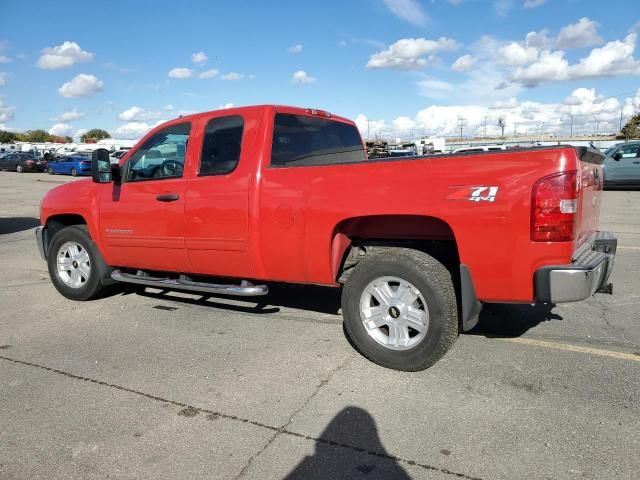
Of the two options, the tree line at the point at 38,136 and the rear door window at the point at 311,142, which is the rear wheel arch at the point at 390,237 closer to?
the rear door window at the point at 311,142

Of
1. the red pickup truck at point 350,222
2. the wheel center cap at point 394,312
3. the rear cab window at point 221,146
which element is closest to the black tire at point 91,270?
the red pickup truck at point 350,222

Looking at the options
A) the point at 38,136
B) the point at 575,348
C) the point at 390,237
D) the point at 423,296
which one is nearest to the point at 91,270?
the point at 390,237

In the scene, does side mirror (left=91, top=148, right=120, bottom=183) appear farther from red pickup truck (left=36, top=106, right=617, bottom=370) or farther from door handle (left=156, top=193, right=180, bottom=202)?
door handle (left=156, top=193, right=180, bottom=202)

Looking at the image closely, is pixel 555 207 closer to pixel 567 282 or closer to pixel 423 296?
pixel 567 282

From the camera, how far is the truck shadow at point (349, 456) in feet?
8.97

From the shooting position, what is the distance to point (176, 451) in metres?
2.97

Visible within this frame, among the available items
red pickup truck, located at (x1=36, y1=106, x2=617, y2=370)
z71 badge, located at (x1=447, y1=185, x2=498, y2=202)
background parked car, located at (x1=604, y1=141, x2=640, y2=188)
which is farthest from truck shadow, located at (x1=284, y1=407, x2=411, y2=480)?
background parked car, located at (x1=604, y1=141, x2=640, y2=188)

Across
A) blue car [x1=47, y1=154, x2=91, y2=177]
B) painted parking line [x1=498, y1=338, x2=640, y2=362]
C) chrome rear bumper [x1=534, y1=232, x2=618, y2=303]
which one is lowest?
painted parking line [x1=498, y1=338, x2=640, y2=362]

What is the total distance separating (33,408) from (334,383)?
200cm

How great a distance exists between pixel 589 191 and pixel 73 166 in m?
37.3

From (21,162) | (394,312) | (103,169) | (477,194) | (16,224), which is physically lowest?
(394,312)

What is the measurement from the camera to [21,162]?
40812 mm

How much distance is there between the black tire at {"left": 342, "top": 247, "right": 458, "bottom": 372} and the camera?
Answer: 12.2 ft

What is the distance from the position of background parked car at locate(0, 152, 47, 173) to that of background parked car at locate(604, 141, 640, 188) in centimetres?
3803
